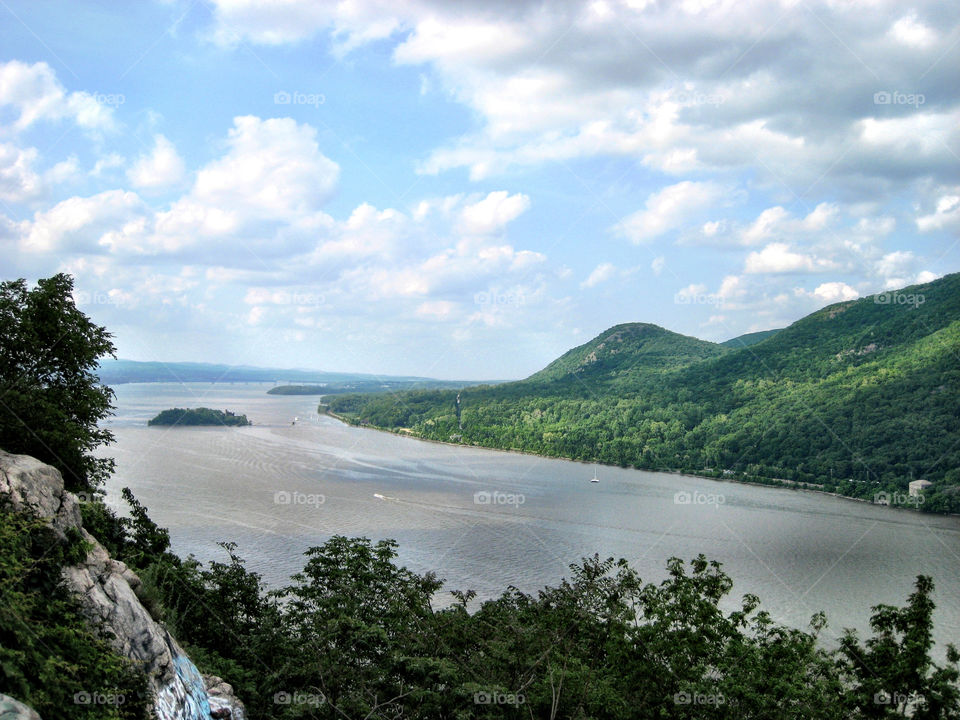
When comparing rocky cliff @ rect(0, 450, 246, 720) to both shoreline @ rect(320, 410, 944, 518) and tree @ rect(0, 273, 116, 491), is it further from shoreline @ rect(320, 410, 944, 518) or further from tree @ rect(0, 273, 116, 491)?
shoreline @ rect(320, 410, 944, 518)

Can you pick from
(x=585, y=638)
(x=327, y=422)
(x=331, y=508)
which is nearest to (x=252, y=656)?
(x=585, y=638)

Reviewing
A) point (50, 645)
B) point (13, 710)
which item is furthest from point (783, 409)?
point (13, 710)

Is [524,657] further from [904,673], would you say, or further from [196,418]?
[196,418]

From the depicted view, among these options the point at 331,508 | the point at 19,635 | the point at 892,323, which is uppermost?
the point at 892,323

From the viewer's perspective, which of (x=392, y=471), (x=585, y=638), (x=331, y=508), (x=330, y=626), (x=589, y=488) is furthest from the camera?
(x=392, y=471)

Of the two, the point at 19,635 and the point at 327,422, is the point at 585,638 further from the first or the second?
the point at 327,422

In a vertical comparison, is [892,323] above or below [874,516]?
above
